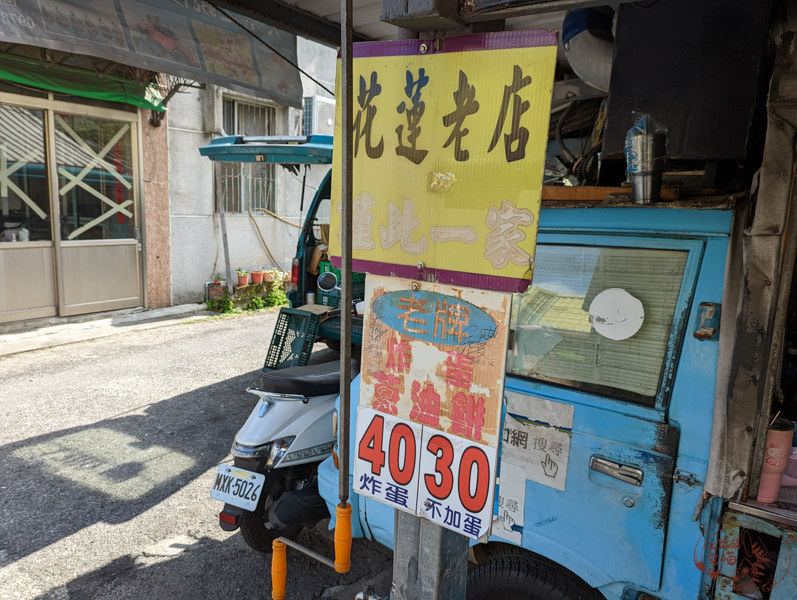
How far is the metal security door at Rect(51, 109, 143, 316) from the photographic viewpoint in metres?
8.09

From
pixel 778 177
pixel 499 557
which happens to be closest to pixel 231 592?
pixel 499 557

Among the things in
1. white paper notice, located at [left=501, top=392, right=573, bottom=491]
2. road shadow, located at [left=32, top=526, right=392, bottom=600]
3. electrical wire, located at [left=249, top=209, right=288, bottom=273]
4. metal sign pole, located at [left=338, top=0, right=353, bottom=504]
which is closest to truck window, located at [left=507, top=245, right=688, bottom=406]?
white paper notice, located at [left=501, top=392, right=573, bottom=491]

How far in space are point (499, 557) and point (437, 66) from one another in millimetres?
1888

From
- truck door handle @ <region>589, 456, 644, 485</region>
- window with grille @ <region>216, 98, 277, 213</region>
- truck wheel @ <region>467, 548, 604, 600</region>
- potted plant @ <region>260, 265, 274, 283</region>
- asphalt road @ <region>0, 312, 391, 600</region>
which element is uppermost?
window with grille @ <region>216, 98, 277, 213</region>

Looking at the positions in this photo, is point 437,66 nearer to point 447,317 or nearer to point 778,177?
point 447,317

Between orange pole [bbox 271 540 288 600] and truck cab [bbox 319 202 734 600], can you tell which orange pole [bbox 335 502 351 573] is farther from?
orange pole [bbox 271 540 288 600]

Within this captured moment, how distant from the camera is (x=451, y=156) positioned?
1544mm

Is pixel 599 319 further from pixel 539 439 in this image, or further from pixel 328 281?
pixel 328 281

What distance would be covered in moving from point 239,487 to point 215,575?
0.58 meters

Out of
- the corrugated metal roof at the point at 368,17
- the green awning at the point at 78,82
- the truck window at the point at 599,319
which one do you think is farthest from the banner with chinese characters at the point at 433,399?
the green awning at the point at 78,82

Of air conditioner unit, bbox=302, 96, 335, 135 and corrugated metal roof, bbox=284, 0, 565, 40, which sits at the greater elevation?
air conditioner unit, bbox=302, 96, 335, 135

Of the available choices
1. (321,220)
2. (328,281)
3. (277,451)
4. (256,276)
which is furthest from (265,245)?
(277,451)

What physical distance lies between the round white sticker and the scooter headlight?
187 centimetres

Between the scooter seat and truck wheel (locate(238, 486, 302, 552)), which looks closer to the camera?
truck wheel (locate(238, 486, 302, 552))
